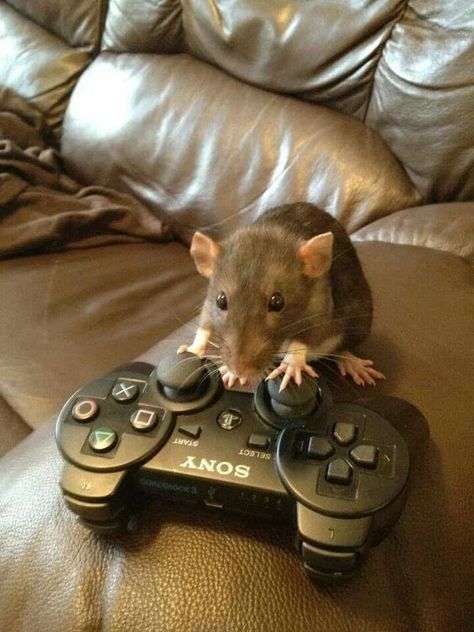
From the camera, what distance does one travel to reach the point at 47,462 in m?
0.68

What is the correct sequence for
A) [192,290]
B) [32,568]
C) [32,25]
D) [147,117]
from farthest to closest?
[32,25] < [147,117] < [192,290] < [32,568]

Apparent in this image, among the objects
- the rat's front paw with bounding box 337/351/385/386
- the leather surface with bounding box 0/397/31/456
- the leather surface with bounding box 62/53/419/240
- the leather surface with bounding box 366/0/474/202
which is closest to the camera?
the rat's front paw with bounding box 337/351/385/386

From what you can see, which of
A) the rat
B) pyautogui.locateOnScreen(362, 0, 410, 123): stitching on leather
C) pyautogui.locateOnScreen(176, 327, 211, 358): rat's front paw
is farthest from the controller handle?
pyautogui.locateOnScreen(362, 0, 410, 123): stitching on leather

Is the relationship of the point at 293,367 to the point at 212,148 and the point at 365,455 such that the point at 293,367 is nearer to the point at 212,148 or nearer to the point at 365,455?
the point at 365,455

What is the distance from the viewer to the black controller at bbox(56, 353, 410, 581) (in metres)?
0.50

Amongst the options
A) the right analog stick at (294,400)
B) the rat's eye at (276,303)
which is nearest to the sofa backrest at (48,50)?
the rat's eye at (276,303)

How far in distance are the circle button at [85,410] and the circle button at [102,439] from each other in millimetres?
20

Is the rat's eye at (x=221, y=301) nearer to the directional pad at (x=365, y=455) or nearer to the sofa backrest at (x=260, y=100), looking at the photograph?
the directional pad at (x=365, y=455)

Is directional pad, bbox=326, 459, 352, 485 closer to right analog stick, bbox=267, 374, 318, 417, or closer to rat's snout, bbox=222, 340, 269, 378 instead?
right analog stick, bbox=267, 374, 318, 417

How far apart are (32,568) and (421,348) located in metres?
0.51

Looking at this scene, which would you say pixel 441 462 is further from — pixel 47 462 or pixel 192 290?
pixel 192 290

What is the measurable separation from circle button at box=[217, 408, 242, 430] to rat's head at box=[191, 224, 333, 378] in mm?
168

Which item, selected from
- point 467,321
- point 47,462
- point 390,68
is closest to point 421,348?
point 467,321

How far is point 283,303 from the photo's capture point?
2.66 feet
